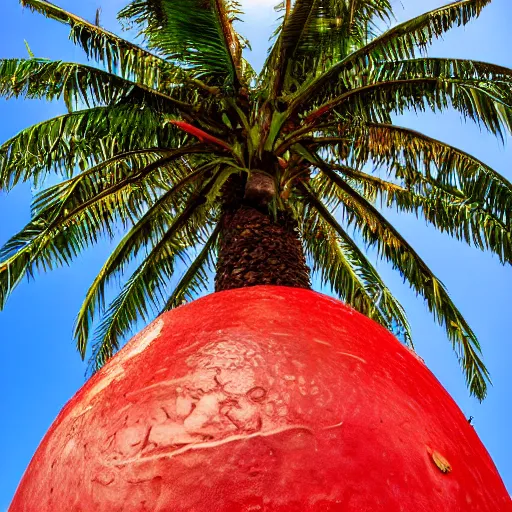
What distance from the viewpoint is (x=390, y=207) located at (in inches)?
295

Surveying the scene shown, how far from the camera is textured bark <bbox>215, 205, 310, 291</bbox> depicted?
479 centimetres

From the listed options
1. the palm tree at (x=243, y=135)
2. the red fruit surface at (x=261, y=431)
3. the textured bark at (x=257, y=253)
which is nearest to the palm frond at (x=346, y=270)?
the palm tree at (x=243, y=135)

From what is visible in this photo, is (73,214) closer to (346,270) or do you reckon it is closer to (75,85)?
(75,85)

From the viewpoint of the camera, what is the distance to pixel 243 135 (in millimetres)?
5641

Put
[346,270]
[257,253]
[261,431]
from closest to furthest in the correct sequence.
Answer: [261,431], [257,253], [346,270]

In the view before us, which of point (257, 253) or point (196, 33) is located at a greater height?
point (196, 33)

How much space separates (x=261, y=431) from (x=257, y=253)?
2.37 metres

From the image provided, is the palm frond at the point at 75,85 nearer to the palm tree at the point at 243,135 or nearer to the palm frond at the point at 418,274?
the palm tree at the point at 243,135

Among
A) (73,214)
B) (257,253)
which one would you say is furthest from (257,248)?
(73,214)

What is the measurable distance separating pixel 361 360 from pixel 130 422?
1229mm

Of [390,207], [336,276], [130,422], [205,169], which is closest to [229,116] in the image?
[205,169]

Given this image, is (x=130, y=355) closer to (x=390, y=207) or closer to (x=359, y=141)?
(x=359, y=141)

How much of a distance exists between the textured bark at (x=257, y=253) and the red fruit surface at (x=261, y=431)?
1.11m

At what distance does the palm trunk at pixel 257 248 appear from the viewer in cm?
480
